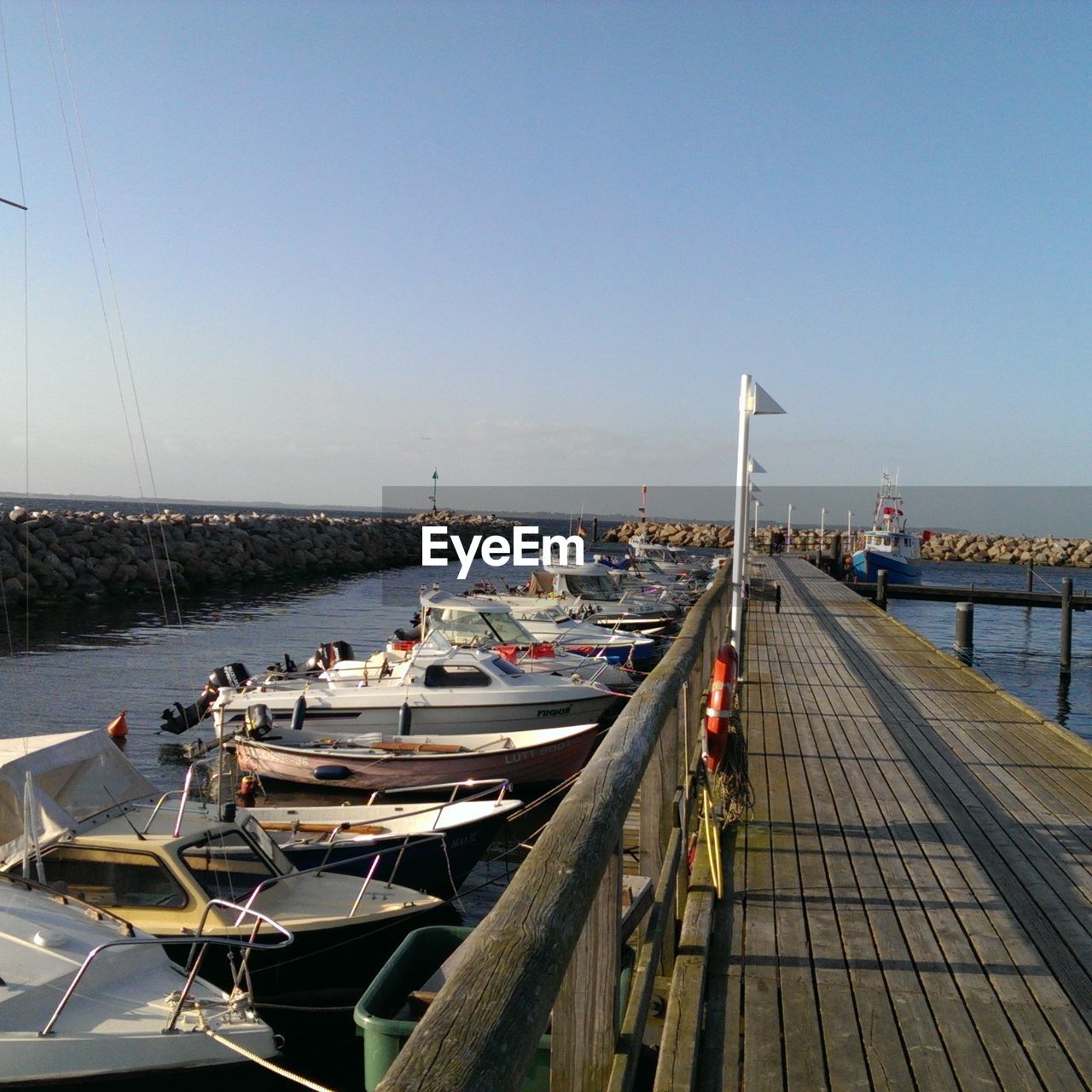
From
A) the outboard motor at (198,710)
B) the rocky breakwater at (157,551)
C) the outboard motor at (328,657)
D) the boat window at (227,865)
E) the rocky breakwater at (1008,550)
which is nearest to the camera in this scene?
the boat window at (227,865)

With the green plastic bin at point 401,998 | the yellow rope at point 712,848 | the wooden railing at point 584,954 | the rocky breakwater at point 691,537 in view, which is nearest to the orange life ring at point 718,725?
the yellow rope at point 712,848

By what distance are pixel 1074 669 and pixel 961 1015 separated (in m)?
29.4

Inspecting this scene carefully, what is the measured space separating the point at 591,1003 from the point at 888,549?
5236cm

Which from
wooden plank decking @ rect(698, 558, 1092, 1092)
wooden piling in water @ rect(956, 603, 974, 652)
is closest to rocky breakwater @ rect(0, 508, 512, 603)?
wooden piling in water @ rect(956, 603, 974, 652)

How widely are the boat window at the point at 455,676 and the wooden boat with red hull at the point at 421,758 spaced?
38.3 inches

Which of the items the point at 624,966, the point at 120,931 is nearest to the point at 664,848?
the point at 624,966

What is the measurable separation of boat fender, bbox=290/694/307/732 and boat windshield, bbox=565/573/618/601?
14.1 m

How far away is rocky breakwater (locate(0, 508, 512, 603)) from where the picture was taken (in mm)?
38656

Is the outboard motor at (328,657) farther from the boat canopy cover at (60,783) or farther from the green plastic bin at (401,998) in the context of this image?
the green plastic bin at (401,998)

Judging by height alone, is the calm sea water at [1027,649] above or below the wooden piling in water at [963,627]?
below

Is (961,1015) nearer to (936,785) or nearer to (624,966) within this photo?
(624,966)

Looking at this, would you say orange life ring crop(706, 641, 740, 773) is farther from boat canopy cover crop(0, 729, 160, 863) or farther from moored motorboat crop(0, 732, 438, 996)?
boat canopy cover crop(0, 729, 160, 863)

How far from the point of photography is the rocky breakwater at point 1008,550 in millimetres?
90688

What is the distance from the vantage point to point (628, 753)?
10.4ft
